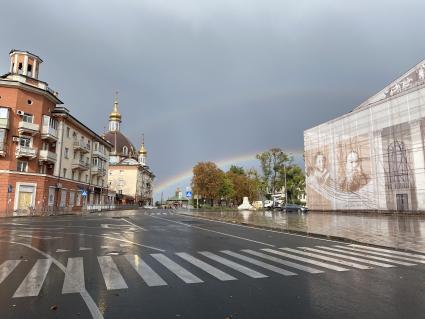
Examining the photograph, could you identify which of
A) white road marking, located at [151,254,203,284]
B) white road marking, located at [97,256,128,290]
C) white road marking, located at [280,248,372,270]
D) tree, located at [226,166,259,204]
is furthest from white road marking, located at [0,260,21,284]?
tree, located at [226,166,259,204]

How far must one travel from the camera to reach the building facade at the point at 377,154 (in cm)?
4028

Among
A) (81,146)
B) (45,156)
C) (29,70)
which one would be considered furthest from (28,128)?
(81,146)

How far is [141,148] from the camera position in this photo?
13725cm

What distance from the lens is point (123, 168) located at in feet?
367

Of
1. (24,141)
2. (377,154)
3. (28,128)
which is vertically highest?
(28,128)

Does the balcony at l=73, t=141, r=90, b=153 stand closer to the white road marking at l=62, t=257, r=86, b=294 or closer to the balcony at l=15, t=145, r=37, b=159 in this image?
the balcony at l=15, t=145, r=37, b=159

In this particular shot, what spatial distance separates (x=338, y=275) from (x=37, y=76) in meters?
52.1

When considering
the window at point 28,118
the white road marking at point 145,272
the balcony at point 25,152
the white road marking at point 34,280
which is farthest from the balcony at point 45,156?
the white road marking at point 145,272

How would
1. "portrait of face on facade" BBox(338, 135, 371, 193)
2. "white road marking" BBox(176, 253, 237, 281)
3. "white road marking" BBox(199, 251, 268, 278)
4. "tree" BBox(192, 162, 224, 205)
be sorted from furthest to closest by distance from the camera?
"tree" BBox(192, 162, 224, 205)
"portrait of face on facade" BBox(338, 135, 371, 193)
"white road marking" BBox(199, 251, 268, 278)
"white road marking" BBox(176, 253, 237, 281)

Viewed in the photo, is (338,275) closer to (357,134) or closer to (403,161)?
(403,161)

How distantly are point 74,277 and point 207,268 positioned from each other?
10.1 feet

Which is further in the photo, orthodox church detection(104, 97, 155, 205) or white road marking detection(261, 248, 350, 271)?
orthodox church detection(104, 97, 155, 205)

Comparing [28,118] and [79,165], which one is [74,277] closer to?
[28,118]

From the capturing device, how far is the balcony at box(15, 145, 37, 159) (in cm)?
4272
